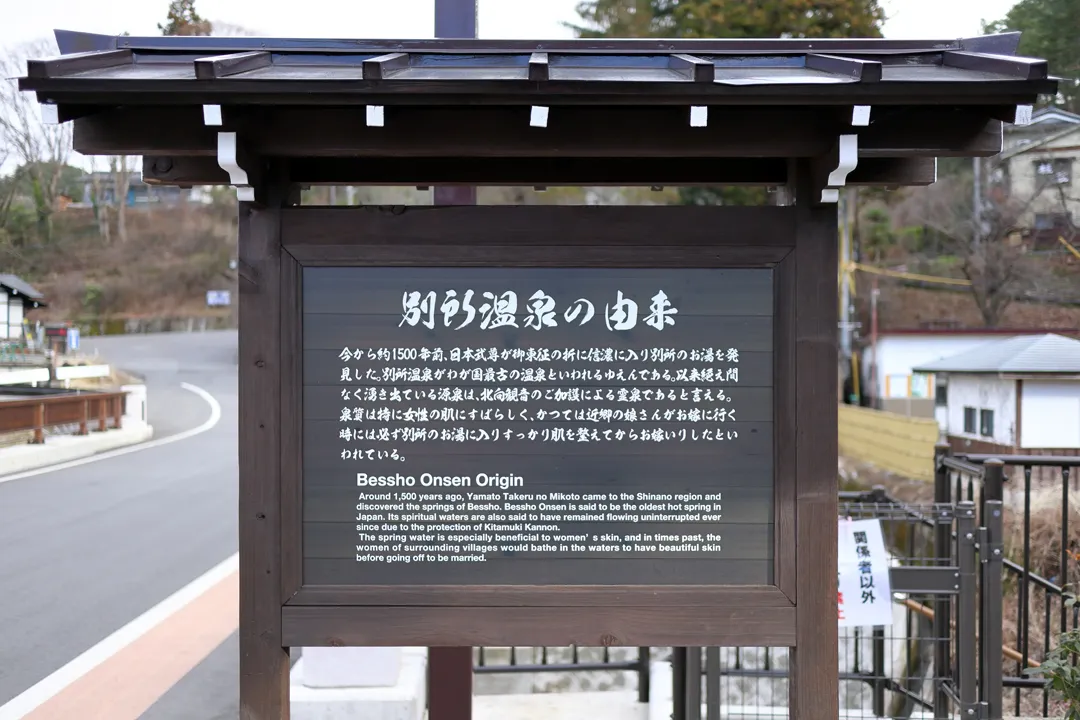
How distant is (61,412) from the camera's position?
16469 mm

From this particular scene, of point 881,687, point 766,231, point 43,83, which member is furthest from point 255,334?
point 881,687

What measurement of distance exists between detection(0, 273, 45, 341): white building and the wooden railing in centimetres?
163

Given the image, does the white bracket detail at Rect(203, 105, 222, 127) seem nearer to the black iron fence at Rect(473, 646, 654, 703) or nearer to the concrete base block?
the concrete base block

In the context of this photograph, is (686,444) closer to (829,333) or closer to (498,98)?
(829,333)

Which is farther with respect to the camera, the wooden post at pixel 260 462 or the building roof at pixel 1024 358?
the building roof at pixel 1024 358

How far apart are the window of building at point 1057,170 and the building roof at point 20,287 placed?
59.7ft

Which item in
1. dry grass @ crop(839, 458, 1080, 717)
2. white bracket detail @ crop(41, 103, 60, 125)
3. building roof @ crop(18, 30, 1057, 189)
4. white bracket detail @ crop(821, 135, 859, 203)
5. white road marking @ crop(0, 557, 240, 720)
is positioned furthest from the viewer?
dry grass @ crop(839, 458, 1080, 717)

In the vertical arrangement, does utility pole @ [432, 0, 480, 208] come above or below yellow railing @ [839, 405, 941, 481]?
above

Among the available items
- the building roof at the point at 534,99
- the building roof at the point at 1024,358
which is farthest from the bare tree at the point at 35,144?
the building roof at the point at 1024,358

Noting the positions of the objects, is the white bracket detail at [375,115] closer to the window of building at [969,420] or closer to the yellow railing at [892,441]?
the window of building at [969,420]

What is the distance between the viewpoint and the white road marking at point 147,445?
44.4 feet

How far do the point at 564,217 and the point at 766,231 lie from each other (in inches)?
29.0

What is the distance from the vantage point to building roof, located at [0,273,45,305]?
13908 mm

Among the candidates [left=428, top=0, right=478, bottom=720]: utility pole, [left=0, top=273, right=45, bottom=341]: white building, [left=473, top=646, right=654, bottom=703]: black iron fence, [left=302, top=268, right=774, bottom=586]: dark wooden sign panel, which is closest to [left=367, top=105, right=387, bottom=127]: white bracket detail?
[left=302, top=268, right=774, bottom=586]: dark wooden sign panel
